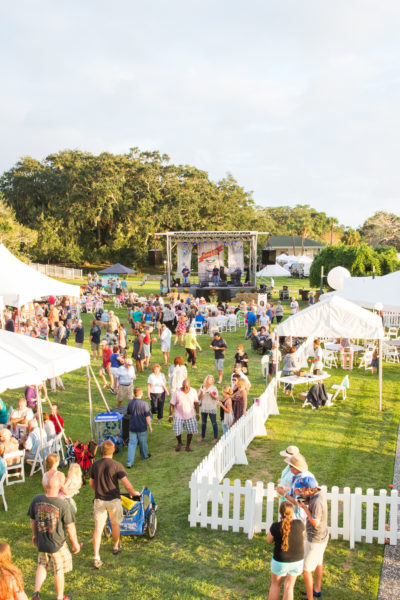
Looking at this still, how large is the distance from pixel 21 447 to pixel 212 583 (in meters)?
4.20

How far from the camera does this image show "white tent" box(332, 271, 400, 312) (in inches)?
520

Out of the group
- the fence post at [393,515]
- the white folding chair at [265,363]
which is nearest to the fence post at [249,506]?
the fence post at [393,515]

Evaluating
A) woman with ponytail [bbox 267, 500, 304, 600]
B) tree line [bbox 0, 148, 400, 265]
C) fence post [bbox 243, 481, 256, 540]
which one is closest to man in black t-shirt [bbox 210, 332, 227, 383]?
fence post [bbox 243, 481, 256, 540]

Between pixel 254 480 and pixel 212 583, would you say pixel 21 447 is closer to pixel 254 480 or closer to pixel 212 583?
pixel 254 480

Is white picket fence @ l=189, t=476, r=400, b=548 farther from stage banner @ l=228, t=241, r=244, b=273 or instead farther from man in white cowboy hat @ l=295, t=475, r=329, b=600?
stage banner @ l=228, t=241, r=244, b=273

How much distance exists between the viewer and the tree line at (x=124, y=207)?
48.6 meters

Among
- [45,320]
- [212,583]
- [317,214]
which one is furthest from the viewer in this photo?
[317,214]

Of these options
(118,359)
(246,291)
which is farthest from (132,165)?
(118,359)

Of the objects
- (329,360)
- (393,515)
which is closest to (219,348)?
(329,360)

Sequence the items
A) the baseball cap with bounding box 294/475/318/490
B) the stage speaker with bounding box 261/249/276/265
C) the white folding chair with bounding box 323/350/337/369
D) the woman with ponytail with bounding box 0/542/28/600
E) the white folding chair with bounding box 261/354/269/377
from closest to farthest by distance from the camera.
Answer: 1. the woman with ponytail with bounding box 0/542/28/600
2. the baseball cap with bounding box 294/475/318/490
3. the white folding chair with bounding box 261/354/269/377
4. the white folding chair with bounding box 323/350/337/369
5. the stage speaker with bounding box 261/249/276/265

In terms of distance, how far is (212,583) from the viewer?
5059 millimetres

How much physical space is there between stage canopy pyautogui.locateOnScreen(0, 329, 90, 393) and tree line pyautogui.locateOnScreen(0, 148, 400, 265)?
4109 centimetres

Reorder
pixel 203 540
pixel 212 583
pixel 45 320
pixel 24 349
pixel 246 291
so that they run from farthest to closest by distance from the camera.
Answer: pixel 246 291, pixel 45 320, pixel 24 349, pixel 203 540, pixel 212 583

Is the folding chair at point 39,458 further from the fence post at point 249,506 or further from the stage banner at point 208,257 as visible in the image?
the stage banner at point 208,257
